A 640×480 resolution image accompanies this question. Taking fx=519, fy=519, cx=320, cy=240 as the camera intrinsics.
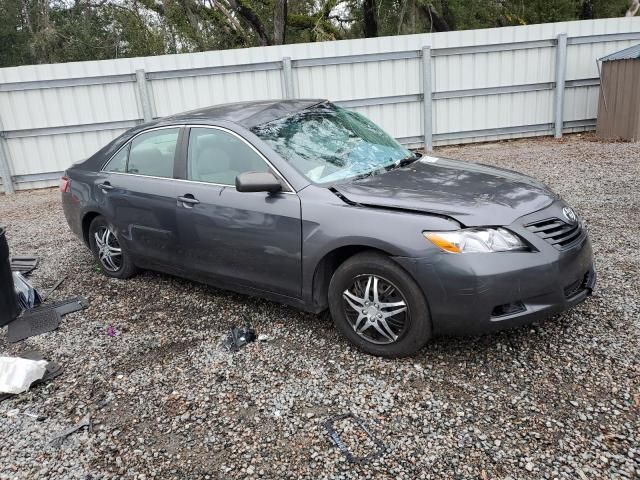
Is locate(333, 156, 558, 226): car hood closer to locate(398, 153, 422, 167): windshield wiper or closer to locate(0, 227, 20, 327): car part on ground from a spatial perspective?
locate(398, 153, 422, 167): windshield wiper

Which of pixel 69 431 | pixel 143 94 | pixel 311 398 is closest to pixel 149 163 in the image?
pixel 69 431

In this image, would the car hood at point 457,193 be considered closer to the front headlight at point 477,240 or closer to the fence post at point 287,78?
the front headlight at point 477,240

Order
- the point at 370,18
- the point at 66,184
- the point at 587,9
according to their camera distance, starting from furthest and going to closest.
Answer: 1. the point at 587,9
2. the point at 370,18
3. the point at 66,184

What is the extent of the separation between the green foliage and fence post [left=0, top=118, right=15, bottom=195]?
9601 millimetres

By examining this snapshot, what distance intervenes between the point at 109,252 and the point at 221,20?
1731 cm

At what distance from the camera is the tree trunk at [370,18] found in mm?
20359

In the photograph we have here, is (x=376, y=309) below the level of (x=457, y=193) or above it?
below

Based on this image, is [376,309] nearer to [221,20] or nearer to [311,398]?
[311,398]

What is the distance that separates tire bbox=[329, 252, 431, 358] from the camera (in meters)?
3.12

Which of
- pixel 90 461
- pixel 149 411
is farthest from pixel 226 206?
pixel 90 461

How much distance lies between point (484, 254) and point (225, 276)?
1.98 metres

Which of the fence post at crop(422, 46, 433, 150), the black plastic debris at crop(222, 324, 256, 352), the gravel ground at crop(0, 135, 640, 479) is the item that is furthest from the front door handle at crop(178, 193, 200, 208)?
the fence post at crop(422, 46, 433, 150)

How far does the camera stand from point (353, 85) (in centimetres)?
1063

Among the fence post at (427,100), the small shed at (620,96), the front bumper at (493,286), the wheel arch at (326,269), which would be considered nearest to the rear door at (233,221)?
the wheel arch at (326,269)
